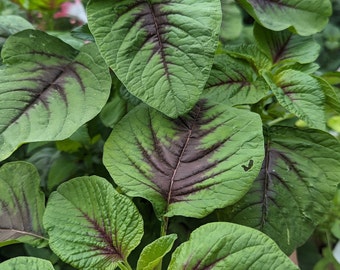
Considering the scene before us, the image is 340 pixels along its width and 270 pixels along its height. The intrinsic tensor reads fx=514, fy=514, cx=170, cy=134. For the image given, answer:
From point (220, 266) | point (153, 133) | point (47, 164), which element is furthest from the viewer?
point (47, 164)

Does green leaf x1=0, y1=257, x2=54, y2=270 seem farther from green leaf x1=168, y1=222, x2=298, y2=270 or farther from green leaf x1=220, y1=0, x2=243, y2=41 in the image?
green leaf x1=220, y1=0, x2=243, y2=41

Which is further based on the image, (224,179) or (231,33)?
(231,33)

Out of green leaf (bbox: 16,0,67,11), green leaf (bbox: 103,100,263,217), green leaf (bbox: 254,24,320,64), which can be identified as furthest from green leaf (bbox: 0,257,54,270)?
green leaf (bbox: 16,0,67,11)

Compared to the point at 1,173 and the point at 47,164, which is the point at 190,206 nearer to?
the point at 1,173

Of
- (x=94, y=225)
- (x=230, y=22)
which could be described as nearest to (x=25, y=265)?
(x=94, y=225)

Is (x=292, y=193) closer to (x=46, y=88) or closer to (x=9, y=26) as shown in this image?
(x=46, y=88)

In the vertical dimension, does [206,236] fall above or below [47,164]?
above

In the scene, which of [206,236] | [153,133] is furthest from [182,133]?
[206,236]
